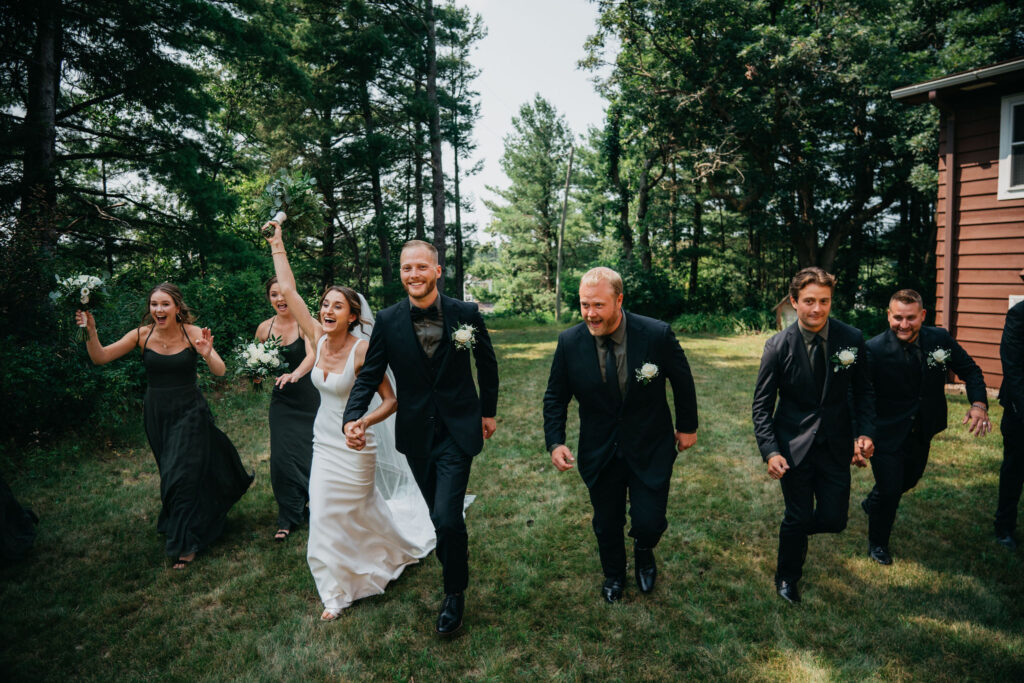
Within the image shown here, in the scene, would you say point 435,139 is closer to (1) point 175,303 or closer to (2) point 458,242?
(2) point 458,242

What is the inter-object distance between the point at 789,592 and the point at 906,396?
1.83m

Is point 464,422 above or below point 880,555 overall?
above

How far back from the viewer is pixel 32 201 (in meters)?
8.24

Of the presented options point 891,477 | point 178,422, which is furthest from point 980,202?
point 178,422

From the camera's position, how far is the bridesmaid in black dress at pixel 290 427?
205 inches

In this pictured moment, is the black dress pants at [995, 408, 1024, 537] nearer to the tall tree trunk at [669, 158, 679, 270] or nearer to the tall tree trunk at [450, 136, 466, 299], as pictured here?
the tall tree trunk at [669, 158, 679, 270]

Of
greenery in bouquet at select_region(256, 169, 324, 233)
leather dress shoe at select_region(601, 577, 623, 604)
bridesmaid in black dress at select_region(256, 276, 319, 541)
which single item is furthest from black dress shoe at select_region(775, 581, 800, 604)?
greenery in bouquet at select_region(256, 169, 324, 233)

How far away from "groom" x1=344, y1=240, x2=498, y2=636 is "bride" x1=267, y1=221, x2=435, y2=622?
30cm

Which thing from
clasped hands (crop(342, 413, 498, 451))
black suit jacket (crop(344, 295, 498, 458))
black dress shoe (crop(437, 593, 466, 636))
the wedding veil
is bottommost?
black dress shoe (crop(437, 593, 466, 636))

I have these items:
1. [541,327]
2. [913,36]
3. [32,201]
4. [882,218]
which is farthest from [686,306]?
[32,201]

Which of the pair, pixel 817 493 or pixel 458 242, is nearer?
pixel 817 493

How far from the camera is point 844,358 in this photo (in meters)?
3.54

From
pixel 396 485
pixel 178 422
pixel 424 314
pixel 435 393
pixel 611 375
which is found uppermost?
pixel 424 314

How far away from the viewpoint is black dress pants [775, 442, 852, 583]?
357 centimetres
